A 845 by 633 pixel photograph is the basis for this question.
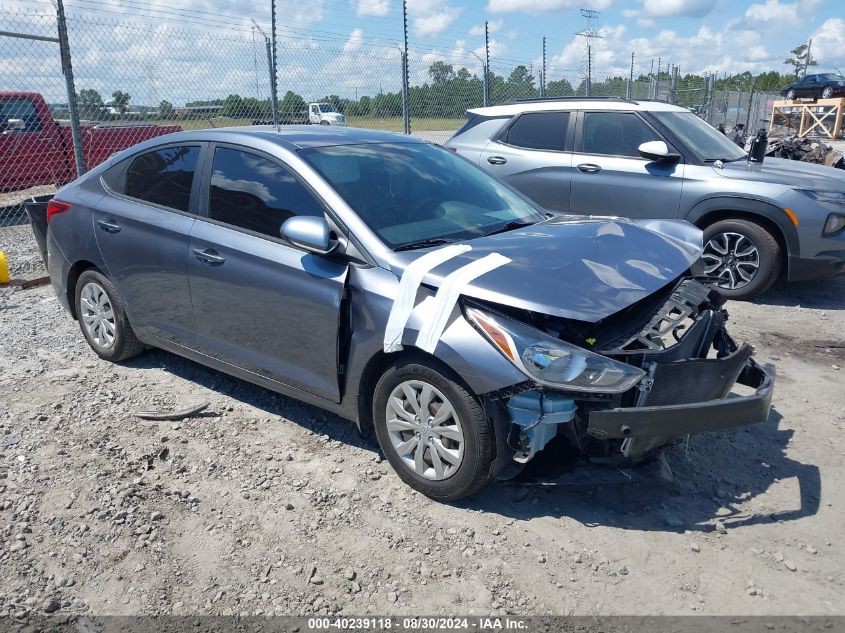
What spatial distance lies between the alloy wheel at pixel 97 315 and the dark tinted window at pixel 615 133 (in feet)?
16.2

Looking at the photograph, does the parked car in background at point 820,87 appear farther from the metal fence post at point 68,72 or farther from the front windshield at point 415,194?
the front windshield at point 415,194

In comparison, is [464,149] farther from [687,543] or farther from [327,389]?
[687,543]

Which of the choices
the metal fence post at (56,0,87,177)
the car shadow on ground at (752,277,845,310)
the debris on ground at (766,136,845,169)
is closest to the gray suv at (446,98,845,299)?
the car shadow on ground at (752,277,845,310)

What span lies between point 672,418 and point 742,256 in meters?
4.29

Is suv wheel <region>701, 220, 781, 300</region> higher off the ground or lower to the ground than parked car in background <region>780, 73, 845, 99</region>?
lower

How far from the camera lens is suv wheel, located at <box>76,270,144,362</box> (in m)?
4.94

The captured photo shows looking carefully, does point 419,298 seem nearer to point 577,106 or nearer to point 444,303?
point 444,303

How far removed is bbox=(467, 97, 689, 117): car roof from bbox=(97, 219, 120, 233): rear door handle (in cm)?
468

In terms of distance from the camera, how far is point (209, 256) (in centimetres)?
407

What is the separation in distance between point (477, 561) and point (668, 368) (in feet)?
3.83

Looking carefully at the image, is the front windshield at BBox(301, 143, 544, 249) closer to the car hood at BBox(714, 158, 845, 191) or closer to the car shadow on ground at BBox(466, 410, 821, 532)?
the car shadow on ground at BBox(466, 410, 821, 532)

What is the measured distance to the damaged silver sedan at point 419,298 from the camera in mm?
3006

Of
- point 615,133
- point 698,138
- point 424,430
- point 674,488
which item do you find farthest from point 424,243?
point 698,138

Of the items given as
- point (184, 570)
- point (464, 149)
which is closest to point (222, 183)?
point (184, 570)
